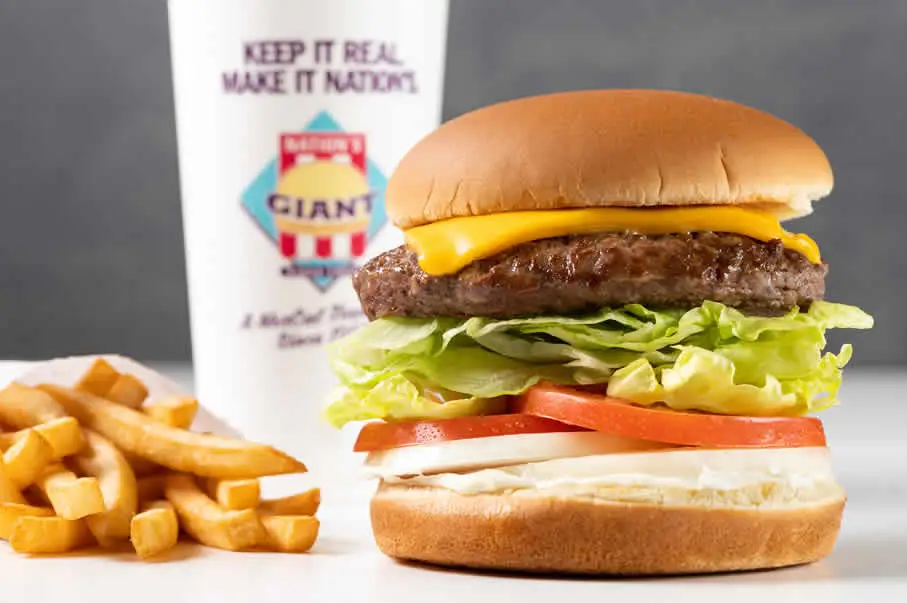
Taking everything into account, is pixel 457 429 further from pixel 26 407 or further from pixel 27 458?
pixel 26 407

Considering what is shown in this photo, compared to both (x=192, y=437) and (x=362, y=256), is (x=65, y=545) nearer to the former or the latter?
(x=192, y=437)

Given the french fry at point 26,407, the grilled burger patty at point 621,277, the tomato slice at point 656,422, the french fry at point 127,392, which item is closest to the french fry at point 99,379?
the french fry at point 127,392

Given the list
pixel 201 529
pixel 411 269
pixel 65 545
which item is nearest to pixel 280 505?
pixel 201 529

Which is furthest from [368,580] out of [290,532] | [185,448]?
[185,448]

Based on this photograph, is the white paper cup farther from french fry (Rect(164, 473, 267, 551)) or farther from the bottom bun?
the bottom bun

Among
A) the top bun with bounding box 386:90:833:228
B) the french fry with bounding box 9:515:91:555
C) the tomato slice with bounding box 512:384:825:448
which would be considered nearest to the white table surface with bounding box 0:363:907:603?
the french fry with bounding box 9:515:91:555

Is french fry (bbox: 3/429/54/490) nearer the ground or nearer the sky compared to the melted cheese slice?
nearer the ground

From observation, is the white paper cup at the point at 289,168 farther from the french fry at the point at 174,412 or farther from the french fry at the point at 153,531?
the french fry at the point at 153,531
